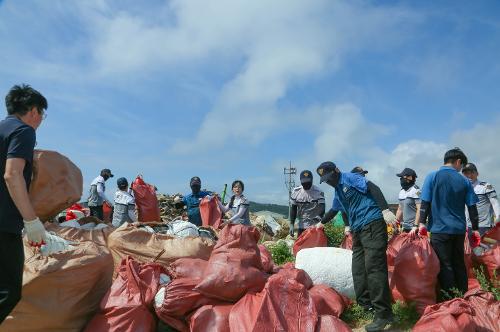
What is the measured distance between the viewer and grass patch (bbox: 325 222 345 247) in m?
5.79

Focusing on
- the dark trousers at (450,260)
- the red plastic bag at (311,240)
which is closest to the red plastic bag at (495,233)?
the dark trousers at (450,260)

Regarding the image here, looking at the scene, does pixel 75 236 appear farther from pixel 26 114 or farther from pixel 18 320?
pixel 26 114

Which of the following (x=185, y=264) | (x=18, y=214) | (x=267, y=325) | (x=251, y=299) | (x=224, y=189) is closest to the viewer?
(x=18, y=214)

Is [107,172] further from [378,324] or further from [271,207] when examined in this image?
[271,207]

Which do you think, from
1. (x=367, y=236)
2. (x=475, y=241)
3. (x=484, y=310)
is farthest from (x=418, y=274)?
(x=475, y=241)

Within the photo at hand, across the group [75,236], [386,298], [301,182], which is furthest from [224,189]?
[386,298]

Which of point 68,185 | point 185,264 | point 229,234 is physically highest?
point 68,185

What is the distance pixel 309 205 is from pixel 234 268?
3.35 meters

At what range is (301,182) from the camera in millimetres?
6609

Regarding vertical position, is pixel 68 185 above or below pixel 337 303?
above

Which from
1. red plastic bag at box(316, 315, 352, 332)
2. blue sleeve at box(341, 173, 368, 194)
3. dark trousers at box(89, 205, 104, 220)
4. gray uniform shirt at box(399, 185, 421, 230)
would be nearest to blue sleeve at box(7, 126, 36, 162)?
red plastic bag at box(316, 315, 352, 332)

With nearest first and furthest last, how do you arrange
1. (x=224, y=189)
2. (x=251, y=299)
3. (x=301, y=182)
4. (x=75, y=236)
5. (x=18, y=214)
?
1. (x=18, y=214)
2. (x=251, y=299)
3. (x=75, y=236)
4. (x=301, y=182)
5. (x=224, y=189)

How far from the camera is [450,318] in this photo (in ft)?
9.61

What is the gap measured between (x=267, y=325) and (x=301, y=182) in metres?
3.88
